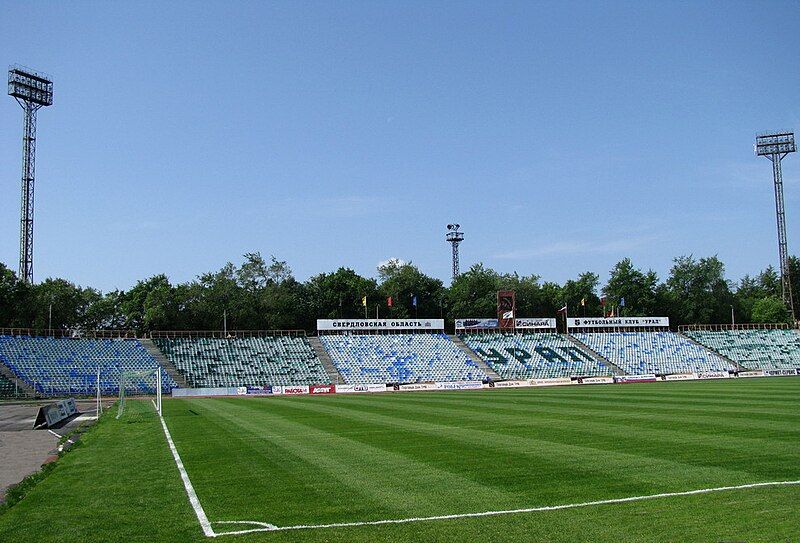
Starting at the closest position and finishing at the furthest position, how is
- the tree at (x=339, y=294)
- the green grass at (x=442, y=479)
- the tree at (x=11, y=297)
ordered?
the green grass at (x=442, y=479) → the tree at (x=11, y=297) → the tree at (x=339, y=294)

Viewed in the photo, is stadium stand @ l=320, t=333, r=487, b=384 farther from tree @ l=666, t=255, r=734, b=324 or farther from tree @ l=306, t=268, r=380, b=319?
tree @ l=666, t=255, r=734, b=324

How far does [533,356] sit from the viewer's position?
7806 centimetres

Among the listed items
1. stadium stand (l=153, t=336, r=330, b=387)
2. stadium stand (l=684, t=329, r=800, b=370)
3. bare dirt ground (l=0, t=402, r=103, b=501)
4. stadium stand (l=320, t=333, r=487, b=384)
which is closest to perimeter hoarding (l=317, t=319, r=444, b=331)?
stadium stand (l=320, t=333, r=487, b=384)

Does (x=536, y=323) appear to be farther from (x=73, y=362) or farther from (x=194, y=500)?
(x=194, y=500)

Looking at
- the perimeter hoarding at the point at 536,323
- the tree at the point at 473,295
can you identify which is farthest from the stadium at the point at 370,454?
the tree at the point at 473,295

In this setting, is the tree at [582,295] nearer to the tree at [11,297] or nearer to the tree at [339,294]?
the tree at [339,294]

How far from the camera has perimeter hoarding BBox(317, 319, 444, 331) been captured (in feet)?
269

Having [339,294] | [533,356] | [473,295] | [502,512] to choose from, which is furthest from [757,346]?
[502,512]

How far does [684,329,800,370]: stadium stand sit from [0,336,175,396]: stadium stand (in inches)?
2622

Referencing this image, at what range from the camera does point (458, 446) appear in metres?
17.6

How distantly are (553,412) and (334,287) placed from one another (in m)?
79.7

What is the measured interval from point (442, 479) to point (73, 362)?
59.1 m

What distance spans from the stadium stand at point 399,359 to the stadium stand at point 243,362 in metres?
3.30

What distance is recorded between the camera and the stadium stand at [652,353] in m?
76.7
